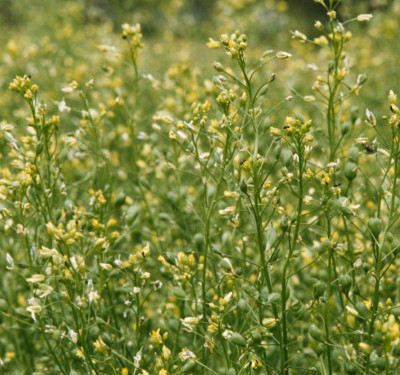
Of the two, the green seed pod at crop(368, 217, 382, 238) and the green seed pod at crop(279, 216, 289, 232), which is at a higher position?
the green seed pod at crop(368, 217, 382, 238)

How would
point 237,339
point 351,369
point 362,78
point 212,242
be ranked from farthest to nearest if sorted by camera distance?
point 212,242 → point 362,78 → point 351,369 → point 237,339

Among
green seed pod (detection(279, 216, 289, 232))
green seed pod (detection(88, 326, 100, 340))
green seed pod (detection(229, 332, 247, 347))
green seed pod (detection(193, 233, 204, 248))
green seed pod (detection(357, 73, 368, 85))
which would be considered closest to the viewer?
green seed pod (detection(229, 332, 247, 347))

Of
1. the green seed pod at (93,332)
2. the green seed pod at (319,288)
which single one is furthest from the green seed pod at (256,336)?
the green seed pod at (93,332)

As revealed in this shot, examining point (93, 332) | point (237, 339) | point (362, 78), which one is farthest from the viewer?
point (362, 78)

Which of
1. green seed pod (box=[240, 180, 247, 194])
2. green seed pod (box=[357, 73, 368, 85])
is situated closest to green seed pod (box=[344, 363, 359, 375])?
green seed pod (box=[240, 180, 247, 194])

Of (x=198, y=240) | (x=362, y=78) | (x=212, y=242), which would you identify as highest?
(x=362, y=78)

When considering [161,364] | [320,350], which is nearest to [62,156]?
[161,364]

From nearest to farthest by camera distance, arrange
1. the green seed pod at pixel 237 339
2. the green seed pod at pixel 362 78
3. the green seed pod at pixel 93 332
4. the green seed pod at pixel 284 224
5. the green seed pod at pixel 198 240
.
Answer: the green seed pod at pixel 237 339, the green seed pod at pixel 284 224, the green seed pod at pixel 93 332, the green seed pod at pixel 362 78, the green seed pod at pixel 198 240

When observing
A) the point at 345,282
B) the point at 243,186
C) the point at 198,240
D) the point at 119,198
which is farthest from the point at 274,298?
the point at 119,198

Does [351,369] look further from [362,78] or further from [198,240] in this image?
[362,78]

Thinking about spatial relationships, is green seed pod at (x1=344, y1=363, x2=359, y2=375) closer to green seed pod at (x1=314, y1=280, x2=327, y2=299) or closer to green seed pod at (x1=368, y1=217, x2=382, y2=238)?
green seed pod at (x1=314, y1=280, x2=327, y2=299)

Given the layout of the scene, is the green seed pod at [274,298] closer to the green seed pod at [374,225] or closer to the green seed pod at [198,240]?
the green seed pod at [374,225]

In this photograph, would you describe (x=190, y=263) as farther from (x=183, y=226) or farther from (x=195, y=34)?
(x=195, y=34)

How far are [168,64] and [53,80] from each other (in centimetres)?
254
